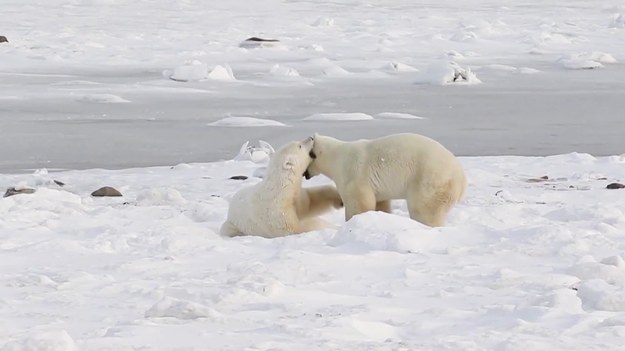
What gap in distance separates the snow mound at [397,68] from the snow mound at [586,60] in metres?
2.19

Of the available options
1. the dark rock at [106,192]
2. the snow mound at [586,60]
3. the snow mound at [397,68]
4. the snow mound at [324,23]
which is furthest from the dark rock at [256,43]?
the dark rock at [106,192]

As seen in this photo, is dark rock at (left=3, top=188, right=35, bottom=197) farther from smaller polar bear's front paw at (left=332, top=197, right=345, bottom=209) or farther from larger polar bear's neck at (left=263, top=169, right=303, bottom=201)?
smaller polar bear's front paw at (left=332, top=197, right=345, bottom=209)

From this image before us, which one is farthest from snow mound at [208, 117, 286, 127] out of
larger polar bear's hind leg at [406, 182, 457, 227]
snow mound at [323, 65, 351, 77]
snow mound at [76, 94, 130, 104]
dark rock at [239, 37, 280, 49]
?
dark rock at [239, 37, 280, 49]

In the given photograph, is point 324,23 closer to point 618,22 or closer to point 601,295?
point 618,22

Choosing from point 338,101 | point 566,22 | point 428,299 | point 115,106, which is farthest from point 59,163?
point 566,22

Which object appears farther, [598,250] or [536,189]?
[536,189]

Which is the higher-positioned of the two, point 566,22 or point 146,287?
point 146,287

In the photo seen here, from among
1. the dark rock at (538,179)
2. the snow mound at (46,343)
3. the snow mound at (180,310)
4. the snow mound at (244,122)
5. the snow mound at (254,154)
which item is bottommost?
the snow mound at (244,122)

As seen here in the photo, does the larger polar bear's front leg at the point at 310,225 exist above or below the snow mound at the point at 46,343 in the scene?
below

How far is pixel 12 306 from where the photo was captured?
3.51 m

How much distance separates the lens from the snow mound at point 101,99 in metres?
11.8

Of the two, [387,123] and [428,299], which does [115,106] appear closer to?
[387,123]

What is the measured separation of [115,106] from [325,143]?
633cm

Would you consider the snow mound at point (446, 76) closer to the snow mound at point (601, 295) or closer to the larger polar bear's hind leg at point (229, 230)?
the larger polar bear's hind leg at point (229, 230)
